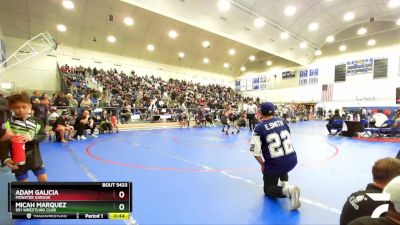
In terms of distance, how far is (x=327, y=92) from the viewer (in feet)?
87.8

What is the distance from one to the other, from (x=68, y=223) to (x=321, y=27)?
79.8 ft

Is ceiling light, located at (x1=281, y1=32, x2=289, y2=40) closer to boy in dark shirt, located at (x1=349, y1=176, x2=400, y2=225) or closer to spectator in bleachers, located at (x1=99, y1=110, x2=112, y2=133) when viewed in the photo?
spectator in bleachers, located at (x1=99, y1=110, x2=112, y2=133)

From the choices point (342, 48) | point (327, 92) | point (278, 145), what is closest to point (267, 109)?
point (278, 145)

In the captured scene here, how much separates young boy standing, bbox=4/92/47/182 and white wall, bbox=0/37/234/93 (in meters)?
18.3

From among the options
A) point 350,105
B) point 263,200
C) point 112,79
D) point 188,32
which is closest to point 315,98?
point 350,105

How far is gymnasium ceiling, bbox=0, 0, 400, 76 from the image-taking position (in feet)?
50.0

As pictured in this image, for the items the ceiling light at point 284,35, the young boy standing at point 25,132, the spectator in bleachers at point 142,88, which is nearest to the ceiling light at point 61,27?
the spectator in bleachers at point 142,88

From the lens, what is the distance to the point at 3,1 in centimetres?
1445

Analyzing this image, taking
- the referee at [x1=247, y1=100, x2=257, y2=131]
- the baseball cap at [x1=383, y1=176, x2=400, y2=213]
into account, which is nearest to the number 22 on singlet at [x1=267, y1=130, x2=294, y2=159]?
the baseball cap at [x1=383, y1=176, x2=400, y2=213]

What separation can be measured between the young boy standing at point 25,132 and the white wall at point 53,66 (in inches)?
721

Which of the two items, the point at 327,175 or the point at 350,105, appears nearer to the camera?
the point at 327,175

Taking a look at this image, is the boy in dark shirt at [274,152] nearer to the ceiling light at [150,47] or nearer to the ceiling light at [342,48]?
the ceiling light at [150,47]

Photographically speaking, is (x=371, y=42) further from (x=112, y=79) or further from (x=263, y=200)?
(x=263, y=200)

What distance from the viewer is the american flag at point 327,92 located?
26531 mm
